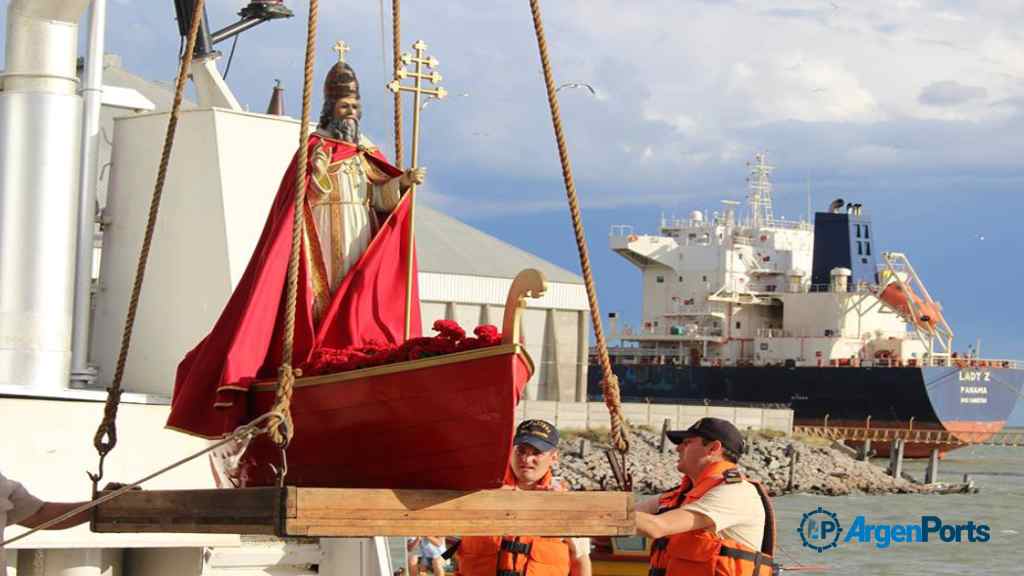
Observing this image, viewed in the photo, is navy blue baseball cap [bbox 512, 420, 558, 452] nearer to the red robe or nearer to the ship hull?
the red robe

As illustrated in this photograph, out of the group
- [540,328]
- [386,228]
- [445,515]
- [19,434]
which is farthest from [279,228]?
[540,328]

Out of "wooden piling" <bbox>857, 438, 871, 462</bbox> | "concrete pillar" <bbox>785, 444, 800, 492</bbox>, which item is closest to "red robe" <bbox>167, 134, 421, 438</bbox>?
"concrete pillar" <bbox>785, 444, 800, 492</bbox>

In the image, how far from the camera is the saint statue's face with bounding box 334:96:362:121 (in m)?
5.40

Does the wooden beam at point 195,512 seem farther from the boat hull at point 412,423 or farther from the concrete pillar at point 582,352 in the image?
the concrete pillar at point 582,352

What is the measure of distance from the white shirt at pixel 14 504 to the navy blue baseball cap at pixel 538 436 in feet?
5.46

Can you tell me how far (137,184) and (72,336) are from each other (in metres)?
1.40

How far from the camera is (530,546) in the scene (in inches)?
218

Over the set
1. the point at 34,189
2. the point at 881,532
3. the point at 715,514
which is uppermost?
the point at 34,189

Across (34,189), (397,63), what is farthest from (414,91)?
(34,189)

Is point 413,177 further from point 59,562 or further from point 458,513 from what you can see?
point 59,562

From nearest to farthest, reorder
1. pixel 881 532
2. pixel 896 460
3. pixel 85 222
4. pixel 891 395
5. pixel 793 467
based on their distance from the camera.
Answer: pixel 85 222, pixel 881 532, pixel 793 467, pixel 896 460, pixel 891 395

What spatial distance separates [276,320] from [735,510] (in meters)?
1.61

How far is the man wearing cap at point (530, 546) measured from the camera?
5.34 metres

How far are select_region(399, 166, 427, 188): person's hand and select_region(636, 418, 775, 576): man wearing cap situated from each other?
3.98ft
